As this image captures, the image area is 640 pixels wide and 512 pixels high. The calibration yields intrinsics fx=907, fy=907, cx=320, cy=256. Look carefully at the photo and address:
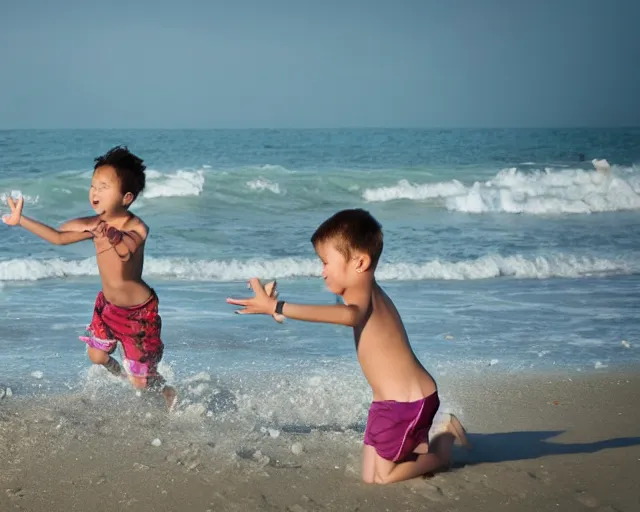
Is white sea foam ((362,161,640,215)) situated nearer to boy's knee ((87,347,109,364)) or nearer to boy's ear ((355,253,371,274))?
boy's knee ((87,347,109,364))

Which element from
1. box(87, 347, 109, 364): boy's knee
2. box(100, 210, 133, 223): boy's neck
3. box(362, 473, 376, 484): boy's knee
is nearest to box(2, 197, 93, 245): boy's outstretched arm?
box(100, 210, 133, 223): boy's neck

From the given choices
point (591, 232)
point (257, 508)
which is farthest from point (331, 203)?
point (257, 508)

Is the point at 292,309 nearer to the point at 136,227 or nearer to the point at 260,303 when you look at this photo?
the point at 260,303

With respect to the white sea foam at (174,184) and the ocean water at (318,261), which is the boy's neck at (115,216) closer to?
the ocean water at (318,261)

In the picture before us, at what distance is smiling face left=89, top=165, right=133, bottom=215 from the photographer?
4281 mm

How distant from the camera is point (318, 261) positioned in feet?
31.3

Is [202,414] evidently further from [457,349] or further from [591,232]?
[591,232]

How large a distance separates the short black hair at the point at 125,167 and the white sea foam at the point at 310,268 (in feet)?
15.0

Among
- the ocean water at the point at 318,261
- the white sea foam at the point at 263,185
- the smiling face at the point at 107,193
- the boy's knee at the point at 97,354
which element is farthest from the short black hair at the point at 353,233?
the white sea foam at the point at 263,185

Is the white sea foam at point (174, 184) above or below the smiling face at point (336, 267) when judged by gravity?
below

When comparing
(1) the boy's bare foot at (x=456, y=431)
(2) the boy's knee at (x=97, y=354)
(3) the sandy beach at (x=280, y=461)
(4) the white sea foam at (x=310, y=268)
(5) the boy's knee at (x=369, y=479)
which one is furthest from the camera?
(4) the white sea foam at (x=310, y=268)

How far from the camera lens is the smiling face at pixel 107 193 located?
4.28 metres

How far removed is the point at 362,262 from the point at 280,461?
909mm

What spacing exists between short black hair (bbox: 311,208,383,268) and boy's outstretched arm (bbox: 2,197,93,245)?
4.93ft
